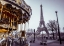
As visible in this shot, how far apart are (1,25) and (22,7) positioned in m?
1.42

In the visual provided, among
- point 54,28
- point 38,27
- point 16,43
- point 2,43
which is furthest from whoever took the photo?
point 38,27

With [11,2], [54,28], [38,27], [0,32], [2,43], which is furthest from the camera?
[38,27]

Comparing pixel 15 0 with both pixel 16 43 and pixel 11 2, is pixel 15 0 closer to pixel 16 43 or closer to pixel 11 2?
pixel 11 2

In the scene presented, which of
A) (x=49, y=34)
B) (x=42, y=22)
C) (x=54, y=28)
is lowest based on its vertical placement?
(x=49, y=34)

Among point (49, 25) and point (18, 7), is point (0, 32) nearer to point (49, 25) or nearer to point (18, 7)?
point (18, 7)

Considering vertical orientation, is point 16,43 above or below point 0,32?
below

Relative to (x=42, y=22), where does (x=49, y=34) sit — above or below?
below

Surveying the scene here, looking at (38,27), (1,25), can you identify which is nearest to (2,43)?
(1,25)

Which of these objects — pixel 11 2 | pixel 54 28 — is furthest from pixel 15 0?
pixel 54 28

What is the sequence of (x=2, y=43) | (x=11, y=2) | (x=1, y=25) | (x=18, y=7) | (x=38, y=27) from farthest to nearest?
1. (x=38, y=27)
2. (x=2, y=43)
3. (x=1, y=25)
4. (x=18, y=7)
5. (x=11, y=2)

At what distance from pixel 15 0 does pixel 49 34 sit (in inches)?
1192

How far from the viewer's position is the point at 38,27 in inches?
1133

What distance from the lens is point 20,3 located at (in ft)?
10.8

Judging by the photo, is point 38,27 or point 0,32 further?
point 38,27
